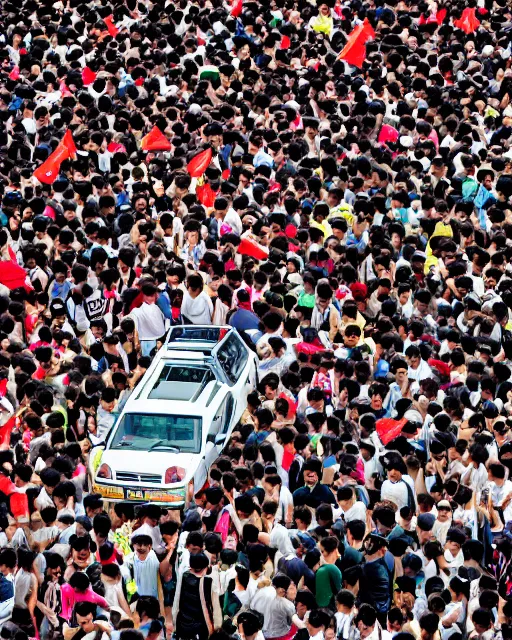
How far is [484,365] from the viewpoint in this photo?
1878cm

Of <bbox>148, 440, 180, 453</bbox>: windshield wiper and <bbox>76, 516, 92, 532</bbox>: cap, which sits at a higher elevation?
<bbox>148, 440, 180, 453</bbox>: windshield wiper

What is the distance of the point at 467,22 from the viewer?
99.4 ft

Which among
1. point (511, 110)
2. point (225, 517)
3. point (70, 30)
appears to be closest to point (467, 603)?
point (225, 517)

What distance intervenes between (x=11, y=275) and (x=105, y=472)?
3.69 metres

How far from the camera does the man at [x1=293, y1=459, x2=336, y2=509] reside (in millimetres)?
16328

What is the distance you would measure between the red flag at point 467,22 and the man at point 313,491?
51.3 ft

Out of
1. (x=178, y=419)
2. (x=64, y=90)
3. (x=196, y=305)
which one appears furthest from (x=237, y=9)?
(x=178, y=419)

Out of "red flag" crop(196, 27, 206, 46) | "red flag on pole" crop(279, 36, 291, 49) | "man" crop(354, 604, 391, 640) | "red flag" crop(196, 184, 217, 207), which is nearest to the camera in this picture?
"man" crop(354, 604, 391, 640)

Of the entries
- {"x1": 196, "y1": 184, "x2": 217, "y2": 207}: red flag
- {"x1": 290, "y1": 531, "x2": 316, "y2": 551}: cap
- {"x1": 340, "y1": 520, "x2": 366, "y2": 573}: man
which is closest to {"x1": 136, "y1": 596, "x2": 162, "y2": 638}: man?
{"x1": 290, "y1": 531, "x2": 316, "y2": 551}: cap

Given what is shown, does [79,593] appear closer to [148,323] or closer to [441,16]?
[148,323]

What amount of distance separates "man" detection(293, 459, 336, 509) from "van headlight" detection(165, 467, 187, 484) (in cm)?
152

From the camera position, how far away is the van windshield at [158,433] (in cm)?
1795

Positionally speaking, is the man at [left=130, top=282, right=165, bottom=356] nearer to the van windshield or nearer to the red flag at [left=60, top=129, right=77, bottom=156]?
the van windshield

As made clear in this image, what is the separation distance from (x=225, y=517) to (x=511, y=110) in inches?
501
